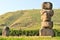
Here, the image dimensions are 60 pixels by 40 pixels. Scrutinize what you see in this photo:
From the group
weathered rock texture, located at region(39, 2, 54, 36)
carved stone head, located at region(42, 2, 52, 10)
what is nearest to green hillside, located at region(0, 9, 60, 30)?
weathered rock texture, located at region(39, 2, 54, 36)

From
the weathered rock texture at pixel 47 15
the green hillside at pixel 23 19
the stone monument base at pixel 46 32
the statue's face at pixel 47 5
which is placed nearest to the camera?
the stone monument base at pixel 46 32

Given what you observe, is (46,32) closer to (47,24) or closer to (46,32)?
(46,32)

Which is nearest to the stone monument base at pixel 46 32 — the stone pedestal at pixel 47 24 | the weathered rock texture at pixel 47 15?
the weathered rock texture at pixel 47 15

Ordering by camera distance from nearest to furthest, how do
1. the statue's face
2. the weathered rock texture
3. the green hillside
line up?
the weathered rock texture < the statue's face < the green hillside

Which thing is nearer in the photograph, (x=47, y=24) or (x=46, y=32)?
(x=46, y=32)

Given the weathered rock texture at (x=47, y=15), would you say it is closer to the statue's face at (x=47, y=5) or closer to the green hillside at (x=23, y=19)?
the statue's face at (x=47, y=5)

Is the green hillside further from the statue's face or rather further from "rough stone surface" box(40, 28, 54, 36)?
"rough stone surface" box(40, 28, 54, 36)

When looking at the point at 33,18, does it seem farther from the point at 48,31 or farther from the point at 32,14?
the point at 48,31

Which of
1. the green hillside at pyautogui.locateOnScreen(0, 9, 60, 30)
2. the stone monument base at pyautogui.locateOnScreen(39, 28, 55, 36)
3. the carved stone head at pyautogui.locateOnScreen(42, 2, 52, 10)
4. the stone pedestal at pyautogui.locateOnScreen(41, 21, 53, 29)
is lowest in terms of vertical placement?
the green hillside at pyautogui.locateOnScreen(0, 9, 60, 30)

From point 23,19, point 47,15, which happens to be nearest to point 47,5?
point 47,15

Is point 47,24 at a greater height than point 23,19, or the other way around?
point 47,24

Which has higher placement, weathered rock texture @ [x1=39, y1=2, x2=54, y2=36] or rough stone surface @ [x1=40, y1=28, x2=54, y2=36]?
weathered rock texture @ [x1=39, y1=2, x2=54, y2=36]

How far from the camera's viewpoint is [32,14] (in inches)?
5187

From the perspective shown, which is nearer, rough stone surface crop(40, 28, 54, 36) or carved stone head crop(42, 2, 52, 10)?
rough stone surface crop(40, 28, 54, 36)
